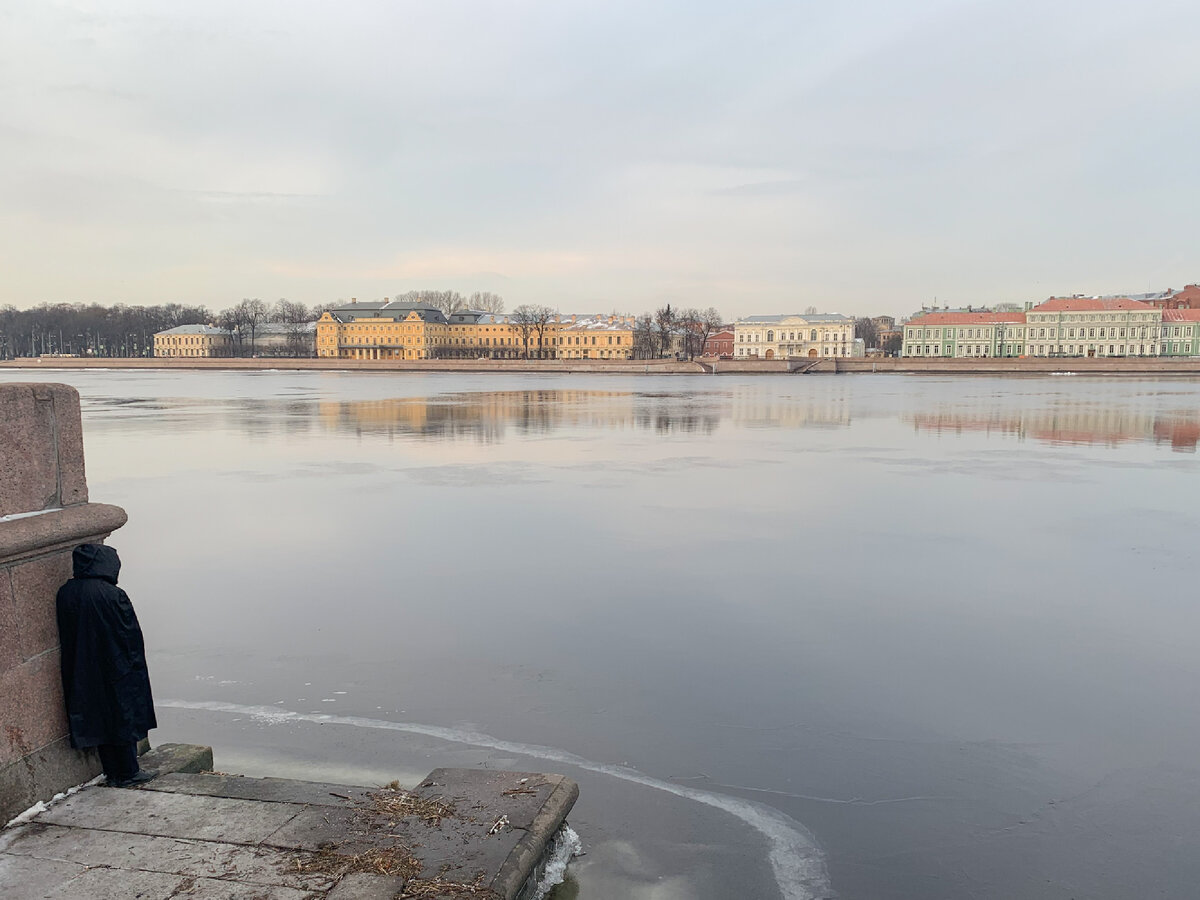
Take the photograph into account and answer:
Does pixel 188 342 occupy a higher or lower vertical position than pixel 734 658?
higher

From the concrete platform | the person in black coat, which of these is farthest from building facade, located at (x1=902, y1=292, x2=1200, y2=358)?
the person in black coat

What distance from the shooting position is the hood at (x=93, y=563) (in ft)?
13.1

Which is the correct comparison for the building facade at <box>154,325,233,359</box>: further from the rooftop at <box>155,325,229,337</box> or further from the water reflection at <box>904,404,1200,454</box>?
the water reflection at <box>904,404,1200,454</box>

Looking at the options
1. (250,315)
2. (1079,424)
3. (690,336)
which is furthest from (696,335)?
(1079,424)

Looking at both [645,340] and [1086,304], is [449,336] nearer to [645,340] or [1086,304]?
[645,340]

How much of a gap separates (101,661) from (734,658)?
157 inches

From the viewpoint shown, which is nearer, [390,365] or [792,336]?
[390,365]

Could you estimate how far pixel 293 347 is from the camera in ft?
439

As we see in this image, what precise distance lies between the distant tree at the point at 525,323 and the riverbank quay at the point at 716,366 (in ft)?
78.2

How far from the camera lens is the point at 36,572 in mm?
3949

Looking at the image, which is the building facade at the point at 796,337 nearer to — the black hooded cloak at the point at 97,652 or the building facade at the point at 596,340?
the building facade at the point at 596,340

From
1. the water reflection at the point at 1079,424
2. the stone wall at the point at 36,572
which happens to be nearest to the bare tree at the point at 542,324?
the water reflection at the point at 1079,424

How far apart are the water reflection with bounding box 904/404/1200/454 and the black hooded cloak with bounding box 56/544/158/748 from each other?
20425 millimetres

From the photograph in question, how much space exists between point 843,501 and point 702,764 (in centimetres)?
834
